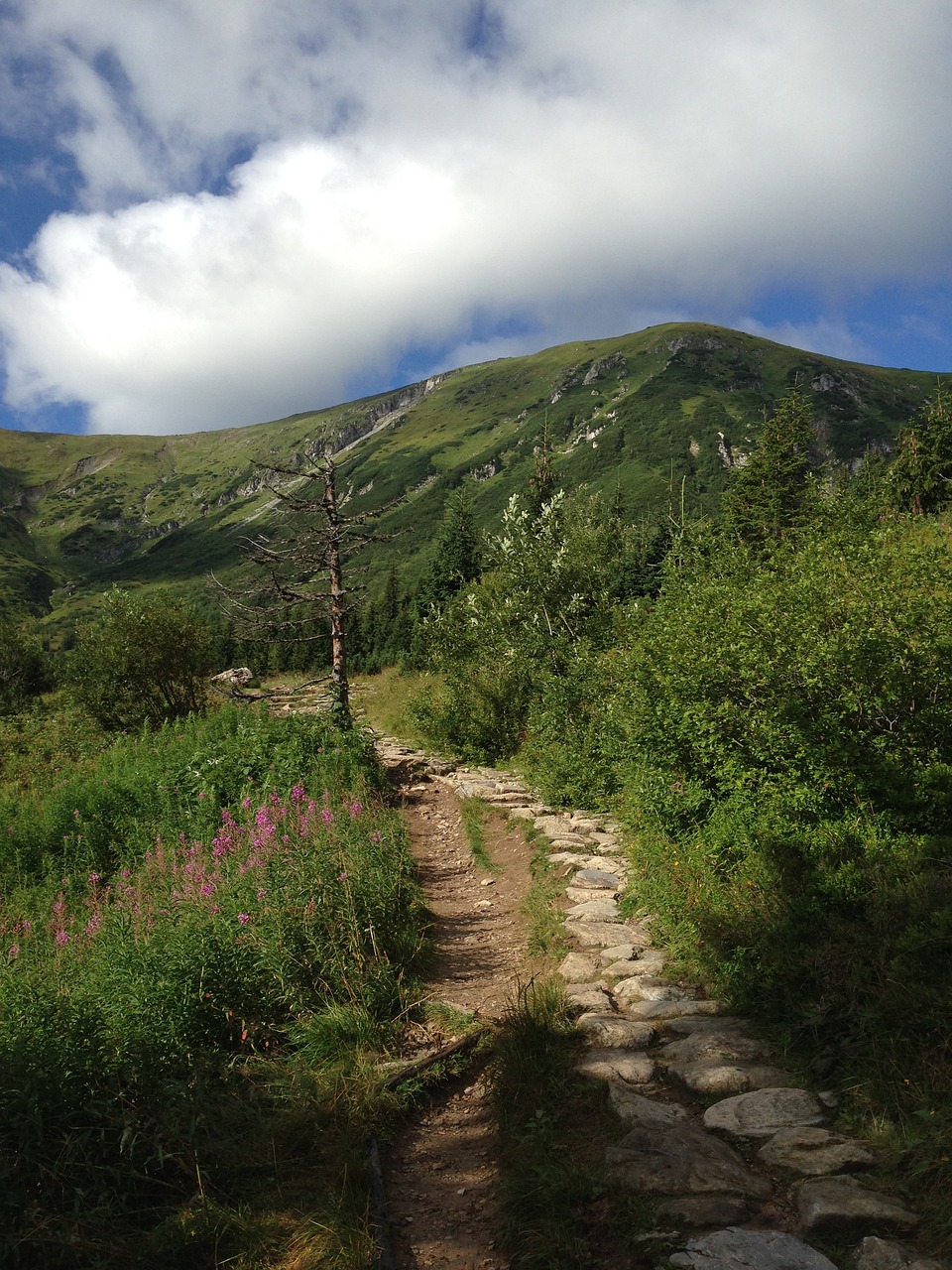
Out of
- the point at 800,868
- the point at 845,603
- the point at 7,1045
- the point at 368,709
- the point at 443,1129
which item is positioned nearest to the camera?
the point at 7,1045

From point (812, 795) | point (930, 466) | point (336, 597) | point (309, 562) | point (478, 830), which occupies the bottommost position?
point (478, 830)

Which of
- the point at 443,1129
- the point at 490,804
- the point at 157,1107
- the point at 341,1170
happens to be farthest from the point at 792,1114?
the point at 490,804

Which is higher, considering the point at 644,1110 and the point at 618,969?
the point at 644,1110

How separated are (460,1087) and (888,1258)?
288 cm

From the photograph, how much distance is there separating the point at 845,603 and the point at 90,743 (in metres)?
18.3

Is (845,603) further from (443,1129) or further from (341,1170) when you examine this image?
(341,1170)

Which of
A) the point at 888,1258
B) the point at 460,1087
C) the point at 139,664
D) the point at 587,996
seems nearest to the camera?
the point at 888,1258

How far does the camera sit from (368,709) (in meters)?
26.2

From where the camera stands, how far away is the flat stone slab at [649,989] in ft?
18.5

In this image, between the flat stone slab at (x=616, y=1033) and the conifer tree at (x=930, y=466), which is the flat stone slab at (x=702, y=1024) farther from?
the conifer tree at (x=930, y=466)

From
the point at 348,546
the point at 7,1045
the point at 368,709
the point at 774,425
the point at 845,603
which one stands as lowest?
the point at 368,709

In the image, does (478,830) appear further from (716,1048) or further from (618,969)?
(716,1048)

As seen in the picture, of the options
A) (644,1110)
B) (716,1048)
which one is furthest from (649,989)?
(644,1110)

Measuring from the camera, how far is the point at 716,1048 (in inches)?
187
